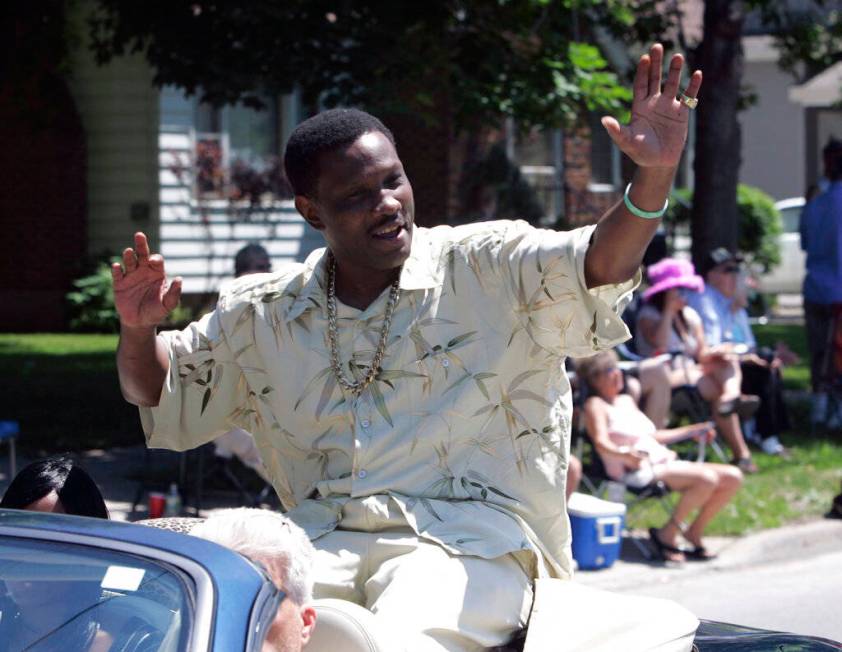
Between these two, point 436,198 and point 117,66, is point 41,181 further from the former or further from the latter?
point 436,198

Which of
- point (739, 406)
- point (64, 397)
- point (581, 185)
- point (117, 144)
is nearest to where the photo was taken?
point (739, 406)

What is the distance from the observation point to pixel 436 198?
22.1 meters

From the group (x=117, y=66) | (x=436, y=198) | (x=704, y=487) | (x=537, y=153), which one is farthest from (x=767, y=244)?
(x=704, y=487)

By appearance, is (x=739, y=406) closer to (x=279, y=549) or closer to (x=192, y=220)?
(x=279, y=549)

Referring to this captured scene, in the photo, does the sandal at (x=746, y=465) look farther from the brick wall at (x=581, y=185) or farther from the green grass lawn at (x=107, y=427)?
the brick wall at (x=581, y=185)

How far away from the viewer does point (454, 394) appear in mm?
3311

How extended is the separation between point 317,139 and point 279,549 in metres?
1.09

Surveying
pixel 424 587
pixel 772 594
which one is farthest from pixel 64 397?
pixel 424 587

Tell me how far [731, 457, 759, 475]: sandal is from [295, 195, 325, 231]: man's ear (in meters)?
7.15

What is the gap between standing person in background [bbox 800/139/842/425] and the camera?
11750 millimetres

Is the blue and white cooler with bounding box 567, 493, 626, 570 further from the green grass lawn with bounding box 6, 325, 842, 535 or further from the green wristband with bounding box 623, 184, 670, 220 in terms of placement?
the green wristband with bounding box 623, 184, 670, 220

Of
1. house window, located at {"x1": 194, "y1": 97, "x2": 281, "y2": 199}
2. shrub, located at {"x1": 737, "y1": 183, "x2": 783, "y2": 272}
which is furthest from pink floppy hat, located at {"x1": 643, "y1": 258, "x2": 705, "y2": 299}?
shrub, located at {"x1": 737, "y1": 183, "x2": 783, "y2": 272}

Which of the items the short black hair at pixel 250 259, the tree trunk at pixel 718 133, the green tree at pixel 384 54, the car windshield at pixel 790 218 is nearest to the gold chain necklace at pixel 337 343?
the short black hair at pixel 250 259

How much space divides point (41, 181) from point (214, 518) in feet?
59.9
